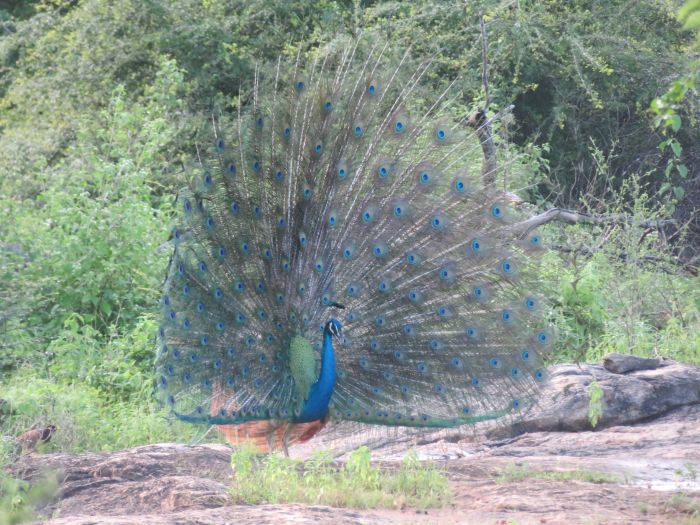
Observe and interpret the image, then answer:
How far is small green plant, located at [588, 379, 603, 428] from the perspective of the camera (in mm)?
7348

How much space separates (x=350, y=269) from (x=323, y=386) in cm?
84

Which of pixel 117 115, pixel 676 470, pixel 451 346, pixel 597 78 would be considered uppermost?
pixel 597 78

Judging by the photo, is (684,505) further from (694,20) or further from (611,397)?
(611,397)

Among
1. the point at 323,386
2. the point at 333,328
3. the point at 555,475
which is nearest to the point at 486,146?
the point at 333,328

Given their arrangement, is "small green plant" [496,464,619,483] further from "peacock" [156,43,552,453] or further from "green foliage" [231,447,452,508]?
"peacock" [156,43,552,453]

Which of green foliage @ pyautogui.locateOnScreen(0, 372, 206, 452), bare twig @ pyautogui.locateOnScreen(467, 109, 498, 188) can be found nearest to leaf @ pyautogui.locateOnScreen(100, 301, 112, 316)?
green foliage @ pyautogui.locateOnScreen(0, 372, 206, 452)

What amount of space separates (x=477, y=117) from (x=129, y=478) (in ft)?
14.2

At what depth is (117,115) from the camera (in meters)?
11.6

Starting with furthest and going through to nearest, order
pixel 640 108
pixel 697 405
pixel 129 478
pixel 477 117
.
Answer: pixel 640 108 < pixel 477 117 < pixel 697 405 < pixel 129 478

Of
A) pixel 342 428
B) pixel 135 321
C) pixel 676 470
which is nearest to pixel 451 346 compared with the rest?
pixel 342 428

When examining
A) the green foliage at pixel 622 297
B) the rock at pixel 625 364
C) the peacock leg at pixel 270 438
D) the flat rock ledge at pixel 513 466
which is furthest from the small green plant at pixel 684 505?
the green foliage at pixel 622 297

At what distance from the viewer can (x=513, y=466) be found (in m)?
6.01

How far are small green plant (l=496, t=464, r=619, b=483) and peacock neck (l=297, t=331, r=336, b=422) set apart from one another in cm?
127

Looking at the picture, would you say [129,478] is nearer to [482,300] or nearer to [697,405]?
[482,300]
